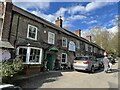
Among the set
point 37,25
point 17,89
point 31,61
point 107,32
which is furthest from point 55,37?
point 107,32

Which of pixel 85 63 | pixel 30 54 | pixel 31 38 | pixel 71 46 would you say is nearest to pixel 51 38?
pixel 31 38

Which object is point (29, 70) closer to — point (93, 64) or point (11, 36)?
point (11, 36)

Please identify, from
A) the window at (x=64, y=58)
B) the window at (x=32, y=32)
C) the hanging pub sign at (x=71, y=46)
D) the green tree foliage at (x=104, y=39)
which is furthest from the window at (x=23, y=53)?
the green tree foliage at (x=104, y=39)

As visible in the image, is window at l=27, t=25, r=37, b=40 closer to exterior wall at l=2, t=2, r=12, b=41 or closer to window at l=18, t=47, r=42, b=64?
window at l=18, t=47, r=42, b=64

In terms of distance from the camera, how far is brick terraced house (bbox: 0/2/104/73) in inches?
567

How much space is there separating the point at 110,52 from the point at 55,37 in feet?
137

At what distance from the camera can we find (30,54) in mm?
16031

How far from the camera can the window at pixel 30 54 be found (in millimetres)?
15484

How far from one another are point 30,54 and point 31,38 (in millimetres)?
2018

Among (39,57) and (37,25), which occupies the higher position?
(37,25)

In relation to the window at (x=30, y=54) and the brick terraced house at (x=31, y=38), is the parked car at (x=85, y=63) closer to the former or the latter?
the brick terraced house at (x=31, y=38)

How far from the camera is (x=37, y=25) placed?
1803 centimetres

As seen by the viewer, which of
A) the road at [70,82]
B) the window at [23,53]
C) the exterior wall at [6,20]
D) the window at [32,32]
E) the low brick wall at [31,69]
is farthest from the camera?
the window at [32,32]

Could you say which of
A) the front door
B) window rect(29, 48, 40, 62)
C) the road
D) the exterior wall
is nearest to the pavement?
the road
